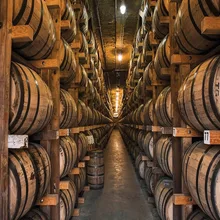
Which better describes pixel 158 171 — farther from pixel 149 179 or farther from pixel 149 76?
pixel 149 76

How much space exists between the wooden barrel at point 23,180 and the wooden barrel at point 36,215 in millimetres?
395

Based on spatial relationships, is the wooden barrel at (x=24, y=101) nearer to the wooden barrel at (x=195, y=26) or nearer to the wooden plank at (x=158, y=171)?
the wooden barrel at (x=195, y=26)

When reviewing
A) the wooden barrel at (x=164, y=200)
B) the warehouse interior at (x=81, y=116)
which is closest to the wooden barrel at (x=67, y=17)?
the warehouse interior at (x=81, y=116)

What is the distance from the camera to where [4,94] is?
188 centimetres

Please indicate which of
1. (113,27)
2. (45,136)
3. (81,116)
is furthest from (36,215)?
(113,27)

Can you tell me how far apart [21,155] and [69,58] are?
2.35m

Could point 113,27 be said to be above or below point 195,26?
above

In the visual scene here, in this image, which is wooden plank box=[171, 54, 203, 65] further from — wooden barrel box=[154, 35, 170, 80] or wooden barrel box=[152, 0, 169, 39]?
wooden barrel box=[152, 0, 169, 39]

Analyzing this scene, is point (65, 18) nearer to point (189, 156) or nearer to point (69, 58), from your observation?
point (69, 58)

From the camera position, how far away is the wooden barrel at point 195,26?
6.89 ft

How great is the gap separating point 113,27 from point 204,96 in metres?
9.52

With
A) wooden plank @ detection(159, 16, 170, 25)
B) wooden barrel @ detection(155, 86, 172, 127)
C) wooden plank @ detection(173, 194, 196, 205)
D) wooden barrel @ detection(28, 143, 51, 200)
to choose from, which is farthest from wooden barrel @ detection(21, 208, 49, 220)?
wooden plank @ detection(159, 16, 170, 25)

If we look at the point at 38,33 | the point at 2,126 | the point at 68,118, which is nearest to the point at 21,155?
the point at 2,126

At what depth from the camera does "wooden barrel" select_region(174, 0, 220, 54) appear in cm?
210
